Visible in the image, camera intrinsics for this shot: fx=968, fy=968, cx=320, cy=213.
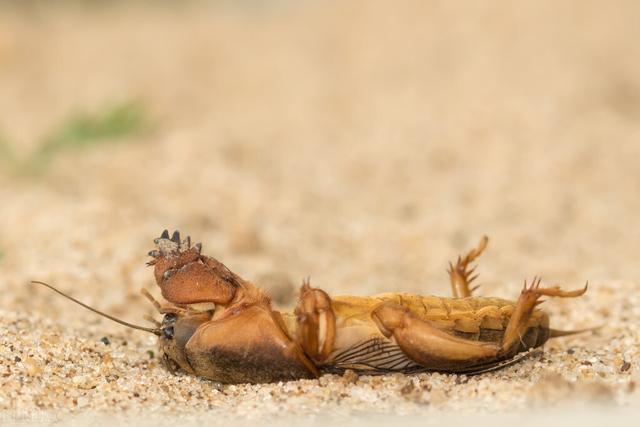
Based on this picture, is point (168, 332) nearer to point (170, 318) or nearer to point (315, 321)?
point (170, 318)

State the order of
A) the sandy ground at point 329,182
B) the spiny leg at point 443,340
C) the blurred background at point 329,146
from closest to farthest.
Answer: the spiny leg at point 443,340 < the sandy ground at point 329,182 < the blurred background at point 329,146

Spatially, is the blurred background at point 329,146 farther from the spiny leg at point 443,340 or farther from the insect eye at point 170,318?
the spiny leg at point 443,340

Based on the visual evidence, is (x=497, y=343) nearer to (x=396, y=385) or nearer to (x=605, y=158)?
(x=396, y=385)

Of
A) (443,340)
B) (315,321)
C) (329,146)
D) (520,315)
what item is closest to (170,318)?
(315,321)

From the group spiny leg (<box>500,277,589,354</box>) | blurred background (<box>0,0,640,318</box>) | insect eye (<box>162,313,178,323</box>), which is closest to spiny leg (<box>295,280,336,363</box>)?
insect eye (<box>162,313,178,323</box>)

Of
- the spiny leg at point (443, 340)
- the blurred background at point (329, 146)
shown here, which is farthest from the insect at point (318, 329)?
the blurred background at point (329, 146)
